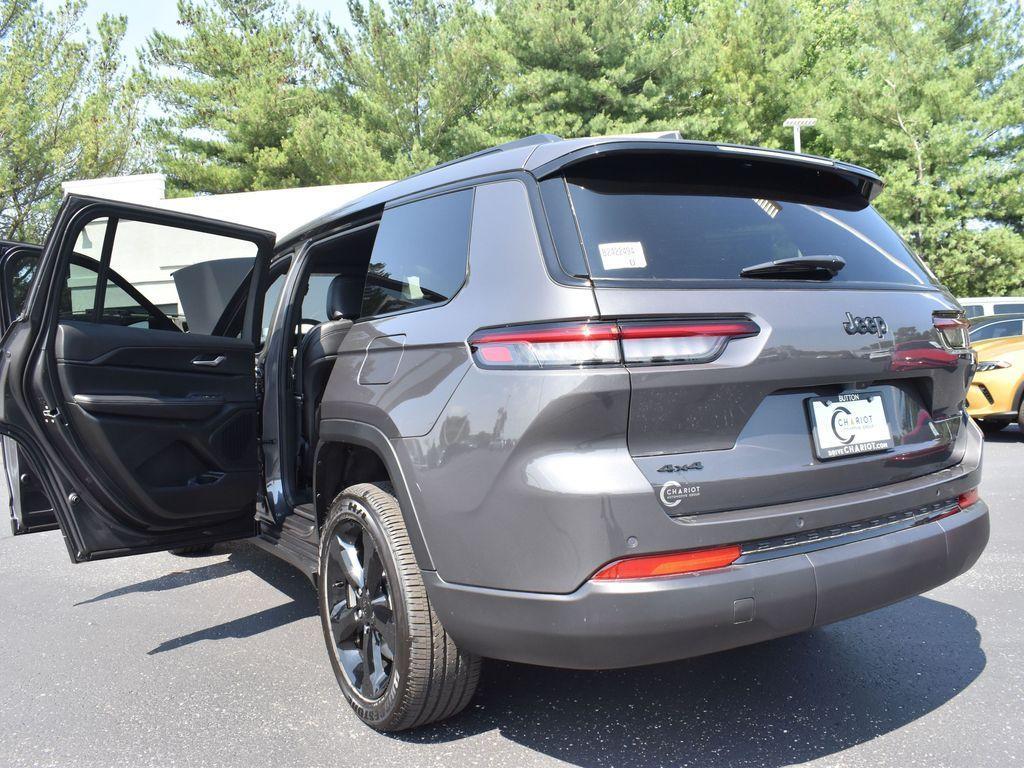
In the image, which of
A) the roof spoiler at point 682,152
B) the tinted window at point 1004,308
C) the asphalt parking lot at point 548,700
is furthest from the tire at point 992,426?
the roof spoiler at point 682,152

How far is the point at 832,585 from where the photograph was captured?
2.31 m

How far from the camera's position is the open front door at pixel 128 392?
334 cm

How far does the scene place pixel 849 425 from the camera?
2.48m

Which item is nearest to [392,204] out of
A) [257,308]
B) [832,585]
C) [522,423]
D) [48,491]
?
[257,308]

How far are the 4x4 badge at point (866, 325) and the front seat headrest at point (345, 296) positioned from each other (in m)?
2.16

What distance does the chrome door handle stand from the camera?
12.3 feet

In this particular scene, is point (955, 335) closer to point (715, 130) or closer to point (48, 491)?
point (48, 491)

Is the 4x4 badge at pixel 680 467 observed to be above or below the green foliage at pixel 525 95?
below

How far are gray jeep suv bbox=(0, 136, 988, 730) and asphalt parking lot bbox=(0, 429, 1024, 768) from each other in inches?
12.5

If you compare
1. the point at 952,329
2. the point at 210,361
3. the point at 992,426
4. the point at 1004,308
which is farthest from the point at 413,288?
the point at 1004,308

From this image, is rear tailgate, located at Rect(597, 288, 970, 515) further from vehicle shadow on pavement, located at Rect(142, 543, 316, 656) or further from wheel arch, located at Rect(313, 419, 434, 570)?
vehicle shadow on pavement, located at Rect(142, 543, 316, 656)

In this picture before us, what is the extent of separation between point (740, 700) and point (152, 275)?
3361 millimetres

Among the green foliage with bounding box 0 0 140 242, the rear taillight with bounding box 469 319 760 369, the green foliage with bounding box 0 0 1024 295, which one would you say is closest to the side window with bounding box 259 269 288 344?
the rear taillight with bounding box 469 319 760 369

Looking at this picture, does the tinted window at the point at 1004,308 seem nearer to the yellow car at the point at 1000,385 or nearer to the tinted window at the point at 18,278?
the yellow car at the point at 1000,385
